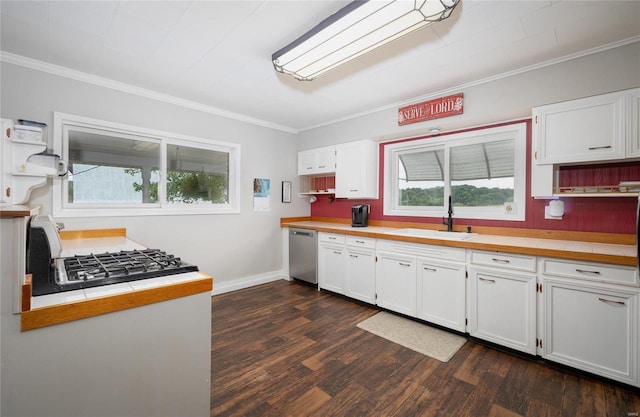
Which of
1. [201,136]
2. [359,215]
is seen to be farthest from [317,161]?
[201,136]

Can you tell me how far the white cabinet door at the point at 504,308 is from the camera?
7.28ft

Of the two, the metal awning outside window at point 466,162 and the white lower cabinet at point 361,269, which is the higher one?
the metal awning outside window at point 466,162

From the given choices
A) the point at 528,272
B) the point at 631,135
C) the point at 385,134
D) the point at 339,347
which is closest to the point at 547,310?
the point at 528,272

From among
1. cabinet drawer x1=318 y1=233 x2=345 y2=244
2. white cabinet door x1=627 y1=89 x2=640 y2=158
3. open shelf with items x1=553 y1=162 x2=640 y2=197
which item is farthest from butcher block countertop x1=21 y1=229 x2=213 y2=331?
white cabinet door x1=627 y1=89 x2=640 y2=158

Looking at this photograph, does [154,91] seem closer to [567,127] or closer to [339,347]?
[339,347]

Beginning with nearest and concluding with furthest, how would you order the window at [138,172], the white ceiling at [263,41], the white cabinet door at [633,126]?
the white ceiling at [263,41], the white cabinet door at [633,126], the window at [138,172]

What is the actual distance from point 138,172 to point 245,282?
6.47ft

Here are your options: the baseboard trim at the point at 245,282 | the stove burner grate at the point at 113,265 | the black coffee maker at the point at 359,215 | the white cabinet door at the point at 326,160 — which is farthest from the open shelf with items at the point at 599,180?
the baseboard trim at the point at 245,282

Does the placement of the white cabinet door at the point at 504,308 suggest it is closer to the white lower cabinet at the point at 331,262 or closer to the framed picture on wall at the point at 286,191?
the white lower cabinet at the point at 331,262

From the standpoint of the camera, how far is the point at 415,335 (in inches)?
104

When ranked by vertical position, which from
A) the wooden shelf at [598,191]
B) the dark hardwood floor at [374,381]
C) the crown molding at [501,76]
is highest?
the crown molding at [501,76]

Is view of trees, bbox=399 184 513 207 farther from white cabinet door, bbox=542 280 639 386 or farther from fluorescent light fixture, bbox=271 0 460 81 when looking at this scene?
fluorescent light fixture, bbox=271 0 460 81

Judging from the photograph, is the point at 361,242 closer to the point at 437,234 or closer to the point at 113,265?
the point at 437,234

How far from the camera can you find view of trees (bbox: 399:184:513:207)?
3.01 metres
